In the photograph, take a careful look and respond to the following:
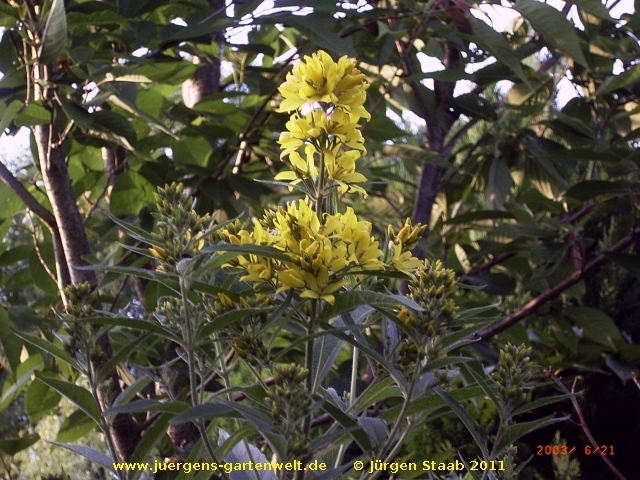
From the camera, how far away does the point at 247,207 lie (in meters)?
1.32

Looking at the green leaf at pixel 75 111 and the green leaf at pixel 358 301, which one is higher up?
the green leaf at pixel 75 111

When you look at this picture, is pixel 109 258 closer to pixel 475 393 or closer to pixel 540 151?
pixel 475 393

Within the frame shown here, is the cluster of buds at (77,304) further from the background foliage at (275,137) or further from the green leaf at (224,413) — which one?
the background foliage at (275,137)

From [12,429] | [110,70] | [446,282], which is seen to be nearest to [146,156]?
[110,70]

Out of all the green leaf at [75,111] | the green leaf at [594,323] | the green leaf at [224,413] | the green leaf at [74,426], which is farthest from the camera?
the green leaf at [594,323]

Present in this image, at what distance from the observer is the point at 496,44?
109 cm

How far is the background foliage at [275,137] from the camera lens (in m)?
1.09

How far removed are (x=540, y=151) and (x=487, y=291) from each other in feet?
1.04

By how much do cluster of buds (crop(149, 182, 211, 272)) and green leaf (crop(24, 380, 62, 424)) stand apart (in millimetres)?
868

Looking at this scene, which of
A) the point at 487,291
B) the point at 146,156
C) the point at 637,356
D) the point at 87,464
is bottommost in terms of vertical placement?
the point at 87,464

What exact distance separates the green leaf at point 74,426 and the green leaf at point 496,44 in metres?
1.00

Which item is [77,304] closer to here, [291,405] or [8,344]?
[291,405]

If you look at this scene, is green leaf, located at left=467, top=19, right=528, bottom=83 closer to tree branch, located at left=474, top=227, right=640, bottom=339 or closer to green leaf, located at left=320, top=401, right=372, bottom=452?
tree branch, located at left=474, top=227, right=640, bottom=339
